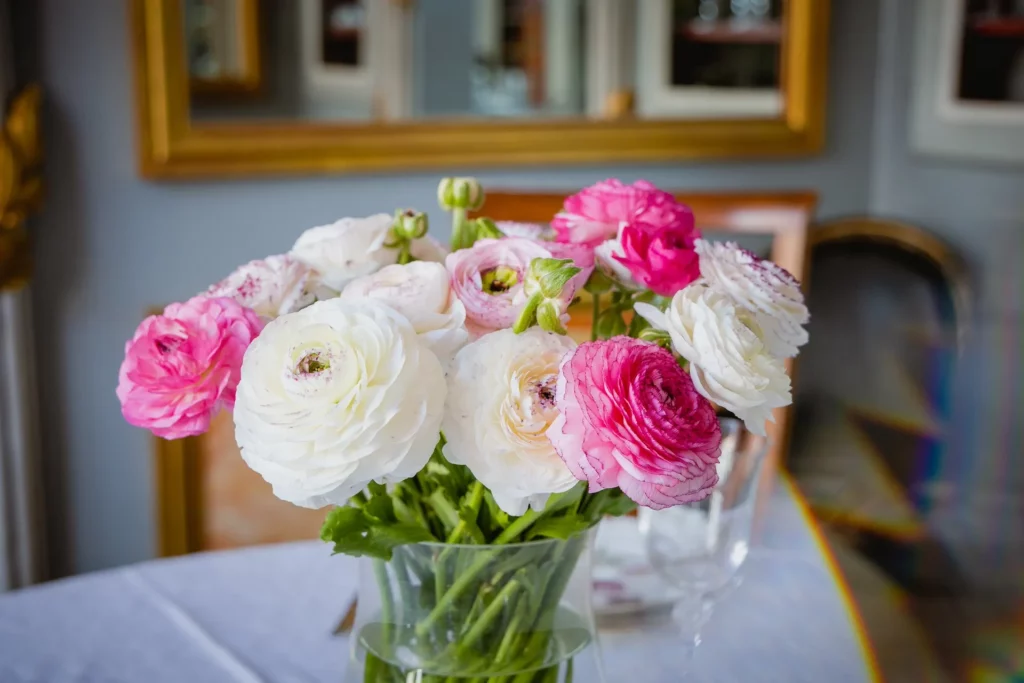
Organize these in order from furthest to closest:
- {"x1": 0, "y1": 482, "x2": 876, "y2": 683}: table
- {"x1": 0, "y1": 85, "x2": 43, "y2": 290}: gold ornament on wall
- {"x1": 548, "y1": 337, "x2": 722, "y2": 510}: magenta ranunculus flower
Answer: {"x1": 0, "y1": 85, "x2": 43, "y2": 290}: gold ornament on wall
{"x1": 0, "y1": 482, "x2": 876, "y2": 683}: table
{"x1": 548, "y1": 337, "x2": 722, "y2": 510}: magenta ranunculus flower

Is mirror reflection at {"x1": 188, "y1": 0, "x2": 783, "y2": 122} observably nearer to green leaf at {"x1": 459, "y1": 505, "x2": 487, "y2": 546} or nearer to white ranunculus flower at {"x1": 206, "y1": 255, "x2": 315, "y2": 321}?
white ranunculus flower at {"x1": 206, "y1": 255, "x2": 315, "y2": 321}

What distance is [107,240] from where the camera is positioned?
1759 millimetres

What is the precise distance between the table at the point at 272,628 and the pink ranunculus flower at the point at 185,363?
0.34m

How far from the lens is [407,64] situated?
74.9 inches

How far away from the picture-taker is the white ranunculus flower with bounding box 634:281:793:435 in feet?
1.83

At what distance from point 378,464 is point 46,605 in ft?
1.92

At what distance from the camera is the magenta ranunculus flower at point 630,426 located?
20.4 inches

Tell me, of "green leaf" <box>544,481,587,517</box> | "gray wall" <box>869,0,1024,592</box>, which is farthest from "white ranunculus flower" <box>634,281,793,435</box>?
"gray wall" <box>869,0,1024,592</box>

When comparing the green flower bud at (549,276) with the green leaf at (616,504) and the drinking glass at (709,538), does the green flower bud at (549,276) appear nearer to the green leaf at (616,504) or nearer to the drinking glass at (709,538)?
the green leaf at (616,504)

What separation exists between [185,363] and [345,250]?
0.39 ft

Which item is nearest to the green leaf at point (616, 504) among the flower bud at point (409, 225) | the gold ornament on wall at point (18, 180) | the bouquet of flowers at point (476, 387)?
the bouquet of flowers at point (476, 387)

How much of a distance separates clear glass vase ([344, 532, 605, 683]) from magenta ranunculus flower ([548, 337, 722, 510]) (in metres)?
0.12

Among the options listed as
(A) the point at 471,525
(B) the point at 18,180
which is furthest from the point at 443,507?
(B) the point at 18,180

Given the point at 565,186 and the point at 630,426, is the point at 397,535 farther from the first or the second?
the point at 565,186
